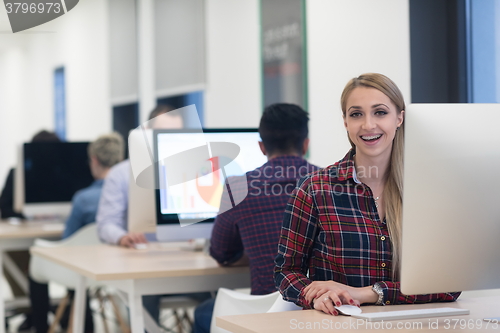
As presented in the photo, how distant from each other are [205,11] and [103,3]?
223 cm

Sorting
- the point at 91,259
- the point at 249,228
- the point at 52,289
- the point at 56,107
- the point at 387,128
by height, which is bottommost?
the point at 52,289

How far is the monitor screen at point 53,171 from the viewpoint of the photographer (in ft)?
14.0

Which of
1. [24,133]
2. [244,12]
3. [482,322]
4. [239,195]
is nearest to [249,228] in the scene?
[239,195]

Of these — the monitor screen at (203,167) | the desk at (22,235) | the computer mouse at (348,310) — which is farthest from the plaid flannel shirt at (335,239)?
the desk at (22,235)

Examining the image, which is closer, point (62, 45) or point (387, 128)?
point (387, 128)

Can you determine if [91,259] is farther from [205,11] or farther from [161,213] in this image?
[205,11]

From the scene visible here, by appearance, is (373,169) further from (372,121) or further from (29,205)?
(29,205)

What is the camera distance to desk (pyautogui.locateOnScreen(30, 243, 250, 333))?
230 cm

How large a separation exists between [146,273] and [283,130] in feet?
2.41

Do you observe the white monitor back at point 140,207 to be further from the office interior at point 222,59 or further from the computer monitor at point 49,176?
the computer monitor at point 49,176

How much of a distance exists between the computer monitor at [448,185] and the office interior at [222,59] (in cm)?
83

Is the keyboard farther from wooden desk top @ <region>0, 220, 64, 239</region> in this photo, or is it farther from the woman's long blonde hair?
wooden desk top @ <region>0, 220, 64, 239</region>

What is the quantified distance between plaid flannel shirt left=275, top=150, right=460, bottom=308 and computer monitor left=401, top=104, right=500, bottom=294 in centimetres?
37

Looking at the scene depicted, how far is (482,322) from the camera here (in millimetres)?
1354
